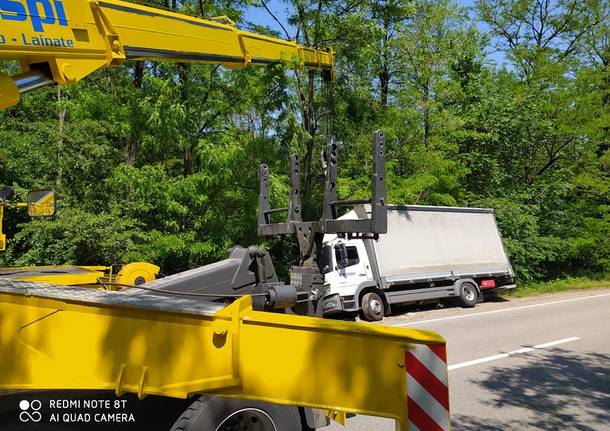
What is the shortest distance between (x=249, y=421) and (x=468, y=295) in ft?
47.4

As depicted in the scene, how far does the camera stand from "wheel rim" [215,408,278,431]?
9.25ft

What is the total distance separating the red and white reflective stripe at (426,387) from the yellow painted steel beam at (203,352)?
45 mm

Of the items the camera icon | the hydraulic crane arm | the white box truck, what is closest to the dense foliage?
the white box truck

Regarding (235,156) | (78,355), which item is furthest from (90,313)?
(235,156)

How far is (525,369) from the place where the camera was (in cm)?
738

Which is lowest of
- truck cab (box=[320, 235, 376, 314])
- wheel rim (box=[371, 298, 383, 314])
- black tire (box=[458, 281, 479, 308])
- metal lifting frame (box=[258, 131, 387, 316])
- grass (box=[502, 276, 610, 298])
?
grass (box=[502, 276, 610, 298])

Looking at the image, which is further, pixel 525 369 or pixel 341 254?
pixel 341 254

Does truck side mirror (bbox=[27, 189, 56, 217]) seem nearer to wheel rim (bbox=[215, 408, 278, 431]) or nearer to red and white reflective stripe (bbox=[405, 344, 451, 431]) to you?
wheel rim (bbox=[215, 408, 278, 431])

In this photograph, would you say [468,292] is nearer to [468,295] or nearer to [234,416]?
[468,295]

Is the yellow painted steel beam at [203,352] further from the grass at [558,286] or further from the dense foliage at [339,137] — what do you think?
the grass at [558,286]

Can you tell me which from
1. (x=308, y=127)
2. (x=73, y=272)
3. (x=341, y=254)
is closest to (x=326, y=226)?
(x=73, y=272)

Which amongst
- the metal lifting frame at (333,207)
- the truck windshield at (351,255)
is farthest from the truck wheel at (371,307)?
→ the metal lifting frame at (333,207)

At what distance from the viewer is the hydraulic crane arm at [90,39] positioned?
3723mm

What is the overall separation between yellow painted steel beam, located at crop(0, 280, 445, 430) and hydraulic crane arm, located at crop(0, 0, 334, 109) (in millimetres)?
2054
